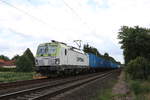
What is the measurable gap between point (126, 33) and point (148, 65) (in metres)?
11.3

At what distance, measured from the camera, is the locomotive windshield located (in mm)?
20828

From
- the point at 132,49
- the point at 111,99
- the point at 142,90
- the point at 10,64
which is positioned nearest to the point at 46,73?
the point at 142,90

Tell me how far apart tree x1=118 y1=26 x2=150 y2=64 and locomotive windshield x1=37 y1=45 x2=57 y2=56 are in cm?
1447

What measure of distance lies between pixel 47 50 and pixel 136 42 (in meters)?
14.8

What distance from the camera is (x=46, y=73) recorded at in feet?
69.2

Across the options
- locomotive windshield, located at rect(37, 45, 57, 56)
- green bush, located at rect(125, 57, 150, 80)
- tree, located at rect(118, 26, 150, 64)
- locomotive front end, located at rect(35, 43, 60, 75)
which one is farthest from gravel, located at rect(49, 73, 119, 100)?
tree, located at rect(118, 26, 150, 64)

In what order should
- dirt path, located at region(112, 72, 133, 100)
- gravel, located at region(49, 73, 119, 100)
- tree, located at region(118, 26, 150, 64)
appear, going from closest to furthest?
1. gravel, located at region(49, 73, 119, 100)
2. dirt path, located at region(112, 72, 133, 100)
3. tree, located at region(118, 26, 150, 64)

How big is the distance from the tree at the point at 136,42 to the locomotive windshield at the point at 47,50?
47.5 ft

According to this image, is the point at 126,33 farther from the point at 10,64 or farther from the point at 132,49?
the point at 10,64

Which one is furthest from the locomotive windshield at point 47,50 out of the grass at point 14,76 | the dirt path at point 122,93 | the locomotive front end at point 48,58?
the dirt path at point 122,93

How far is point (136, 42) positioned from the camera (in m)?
A: 31.2

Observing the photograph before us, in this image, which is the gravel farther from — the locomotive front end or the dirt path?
the locomotive front end

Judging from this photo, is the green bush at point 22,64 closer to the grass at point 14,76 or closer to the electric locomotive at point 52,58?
the grass at point 14,76

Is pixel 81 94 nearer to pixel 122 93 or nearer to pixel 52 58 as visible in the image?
pixel 122 93
